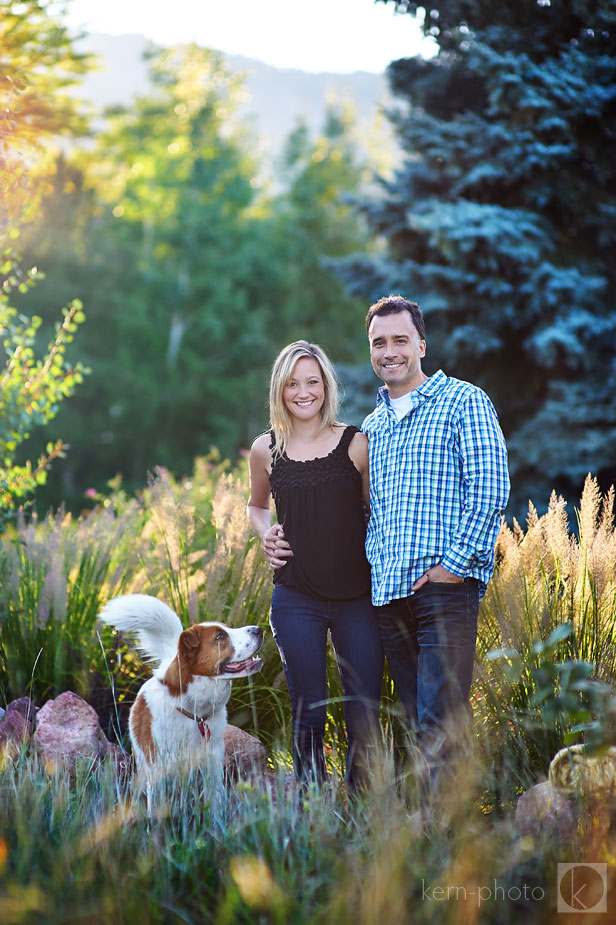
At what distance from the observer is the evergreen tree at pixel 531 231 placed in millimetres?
10992

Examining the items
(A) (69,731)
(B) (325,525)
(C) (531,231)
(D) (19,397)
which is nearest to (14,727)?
(A) (69,731)

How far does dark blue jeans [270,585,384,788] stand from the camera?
3.80 m

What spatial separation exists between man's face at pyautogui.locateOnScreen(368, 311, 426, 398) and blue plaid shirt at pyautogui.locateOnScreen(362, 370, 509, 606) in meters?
0.09

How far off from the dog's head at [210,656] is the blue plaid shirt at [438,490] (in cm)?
84

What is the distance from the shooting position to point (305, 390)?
4.06m

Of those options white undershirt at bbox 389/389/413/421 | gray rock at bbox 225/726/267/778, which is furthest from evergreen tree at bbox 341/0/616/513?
white undershirt at bbox 389/389/413/421

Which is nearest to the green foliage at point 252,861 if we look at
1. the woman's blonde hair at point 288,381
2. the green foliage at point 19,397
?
the woman's blonde hair at point 288,381

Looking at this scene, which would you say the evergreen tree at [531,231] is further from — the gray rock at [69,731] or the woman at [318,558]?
the gray rock at [69,731]

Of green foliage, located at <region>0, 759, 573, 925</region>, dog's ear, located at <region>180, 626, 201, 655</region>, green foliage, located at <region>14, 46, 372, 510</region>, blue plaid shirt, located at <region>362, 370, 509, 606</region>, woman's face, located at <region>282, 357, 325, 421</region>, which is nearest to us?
green foliage, located at <region>0, 759, 573, 925</region>

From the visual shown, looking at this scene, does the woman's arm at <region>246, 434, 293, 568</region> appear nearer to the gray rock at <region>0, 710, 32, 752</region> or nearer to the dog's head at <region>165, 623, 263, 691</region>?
the dog's head at <region>165, 623, 263, 691</region>

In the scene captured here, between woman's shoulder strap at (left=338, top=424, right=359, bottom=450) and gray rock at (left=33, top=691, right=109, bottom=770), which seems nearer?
woman's shoulder strap at (left=338, top=424, right=359, bottom=450)

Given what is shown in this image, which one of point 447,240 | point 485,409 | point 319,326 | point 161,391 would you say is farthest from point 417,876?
point 319,326

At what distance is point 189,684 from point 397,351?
1.85 m

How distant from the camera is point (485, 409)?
3740 millimetres
